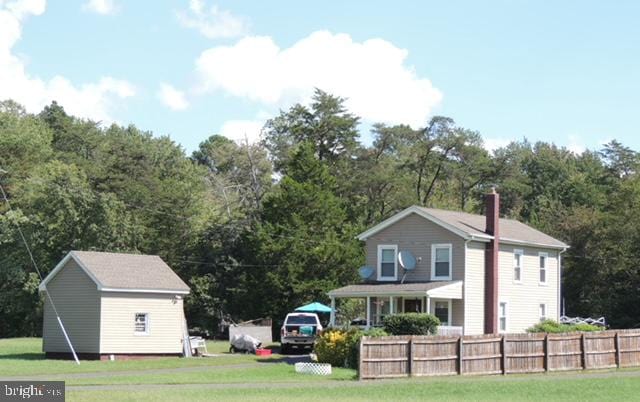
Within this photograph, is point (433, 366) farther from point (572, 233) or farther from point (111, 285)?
point (572, 233)

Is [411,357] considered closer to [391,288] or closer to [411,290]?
[411,290]

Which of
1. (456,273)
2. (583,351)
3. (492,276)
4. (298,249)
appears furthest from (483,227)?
(298,249)

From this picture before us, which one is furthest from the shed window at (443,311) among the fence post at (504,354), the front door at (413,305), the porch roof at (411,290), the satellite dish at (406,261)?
the fence post at (504,354)

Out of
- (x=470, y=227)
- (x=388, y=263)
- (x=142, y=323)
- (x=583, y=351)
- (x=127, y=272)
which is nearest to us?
(x=583, y=351)

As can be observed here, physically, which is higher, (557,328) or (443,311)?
(443,311)

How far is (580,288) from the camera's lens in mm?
76562

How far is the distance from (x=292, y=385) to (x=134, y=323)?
16.6 metres

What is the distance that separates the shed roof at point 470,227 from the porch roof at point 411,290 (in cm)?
273

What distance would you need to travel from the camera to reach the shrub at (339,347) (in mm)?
40875

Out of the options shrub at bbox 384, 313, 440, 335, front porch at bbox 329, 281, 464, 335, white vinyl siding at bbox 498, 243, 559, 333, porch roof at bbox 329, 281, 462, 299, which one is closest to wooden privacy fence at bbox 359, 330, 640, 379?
shrub at bbox 384, 313, 440, 335

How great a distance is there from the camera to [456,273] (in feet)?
170

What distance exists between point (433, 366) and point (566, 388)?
5652mm

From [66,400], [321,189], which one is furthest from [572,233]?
[66,400]

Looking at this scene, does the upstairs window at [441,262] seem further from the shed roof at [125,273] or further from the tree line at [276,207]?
the tree line at [276,207]
